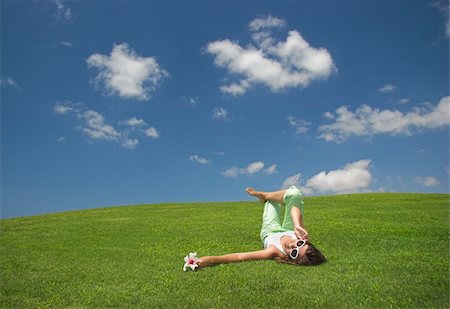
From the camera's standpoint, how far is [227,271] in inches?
490

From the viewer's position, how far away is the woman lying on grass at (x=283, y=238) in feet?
42.4

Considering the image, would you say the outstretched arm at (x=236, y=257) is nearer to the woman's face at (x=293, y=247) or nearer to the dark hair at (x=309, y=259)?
the woman's face at (x=293, y=247)

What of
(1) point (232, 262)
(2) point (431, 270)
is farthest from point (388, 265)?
(1) point (232, 262)

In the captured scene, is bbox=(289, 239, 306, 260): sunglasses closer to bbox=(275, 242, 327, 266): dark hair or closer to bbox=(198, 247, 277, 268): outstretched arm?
bbox=(275, 242, 327, 266): dark hair

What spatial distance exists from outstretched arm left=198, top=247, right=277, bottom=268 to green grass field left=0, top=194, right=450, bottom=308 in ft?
1.29

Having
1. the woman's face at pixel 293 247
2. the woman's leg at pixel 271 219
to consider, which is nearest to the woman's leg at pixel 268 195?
the woman's leg at pixel 271 219

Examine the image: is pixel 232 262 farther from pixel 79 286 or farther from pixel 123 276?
pixel 79 286

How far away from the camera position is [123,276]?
1303 cm

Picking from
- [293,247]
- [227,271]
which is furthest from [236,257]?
[293,247]

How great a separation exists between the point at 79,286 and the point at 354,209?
1053 inches

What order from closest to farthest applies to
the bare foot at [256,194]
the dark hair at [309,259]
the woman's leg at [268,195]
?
the dark hair at [309,259], the woman's leg at [268,195], the bare foot at [256,194]

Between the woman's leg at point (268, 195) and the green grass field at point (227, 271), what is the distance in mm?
2593

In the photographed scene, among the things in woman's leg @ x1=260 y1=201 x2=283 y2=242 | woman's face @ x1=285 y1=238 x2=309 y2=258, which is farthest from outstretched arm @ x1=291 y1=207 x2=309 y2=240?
woman's leg @ x1=260 y1=201 x2=283 y2=242

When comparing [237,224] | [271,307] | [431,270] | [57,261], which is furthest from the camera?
[237,224]
